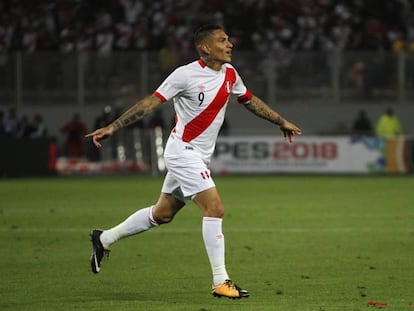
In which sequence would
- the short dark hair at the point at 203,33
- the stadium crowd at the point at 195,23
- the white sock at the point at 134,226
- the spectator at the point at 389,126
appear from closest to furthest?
1. the short dark hair at the point at 203,33
2. the white sock at the point at 134,226
3. the spectator at the point at 389,126
4. the stadium crowd at the point at 195,23

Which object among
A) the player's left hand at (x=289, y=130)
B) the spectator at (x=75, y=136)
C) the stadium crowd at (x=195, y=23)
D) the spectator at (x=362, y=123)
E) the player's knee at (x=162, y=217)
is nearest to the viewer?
the player's knee at (x=162, y=217)

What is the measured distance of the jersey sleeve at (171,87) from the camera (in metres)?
9.25

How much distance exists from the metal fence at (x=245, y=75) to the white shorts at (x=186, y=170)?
963 inches

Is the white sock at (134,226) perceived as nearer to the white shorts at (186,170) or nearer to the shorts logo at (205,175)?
the white shorts at (186,170)

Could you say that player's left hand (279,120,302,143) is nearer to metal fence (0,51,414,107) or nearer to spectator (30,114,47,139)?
spectator (30,114,47,139)

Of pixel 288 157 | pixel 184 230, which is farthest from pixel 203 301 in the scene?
pixel 288 157

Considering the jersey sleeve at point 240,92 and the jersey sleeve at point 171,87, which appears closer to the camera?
the jersey sleeve at point 171,87

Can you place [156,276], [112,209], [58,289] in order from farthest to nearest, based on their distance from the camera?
[112,209], [156,276], [58,289]

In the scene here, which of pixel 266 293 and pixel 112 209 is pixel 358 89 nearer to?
pixel 112 209

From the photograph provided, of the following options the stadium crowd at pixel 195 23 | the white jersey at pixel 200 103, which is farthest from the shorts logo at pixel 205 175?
the stadium crowd at pixel 195 23

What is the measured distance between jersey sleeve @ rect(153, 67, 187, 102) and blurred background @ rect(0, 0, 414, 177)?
829 inches

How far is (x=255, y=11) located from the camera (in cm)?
3541

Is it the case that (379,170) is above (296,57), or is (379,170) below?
below

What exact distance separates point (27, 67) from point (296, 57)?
8406 millimetres
